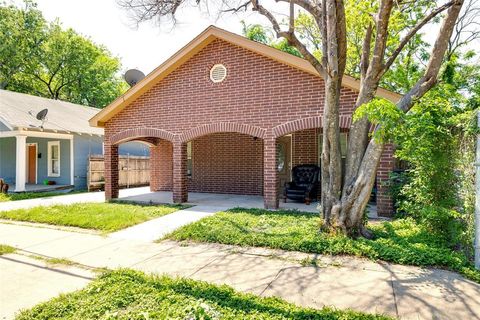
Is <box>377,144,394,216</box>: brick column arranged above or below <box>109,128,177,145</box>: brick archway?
below

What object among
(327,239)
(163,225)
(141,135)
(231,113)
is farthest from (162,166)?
(327,239)

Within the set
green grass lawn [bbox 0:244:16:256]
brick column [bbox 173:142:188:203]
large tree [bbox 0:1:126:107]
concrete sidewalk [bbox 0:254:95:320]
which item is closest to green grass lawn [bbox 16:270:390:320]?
concrete sidewalk [bbox 0:254:95:320]

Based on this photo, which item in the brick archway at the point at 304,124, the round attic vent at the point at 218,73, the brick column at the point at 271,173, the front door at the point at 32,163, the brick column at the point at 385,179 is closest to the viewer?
the brick column at the point at 385,179

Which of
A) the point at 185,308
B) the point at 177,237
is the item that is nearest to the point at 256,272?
the point at 185,308

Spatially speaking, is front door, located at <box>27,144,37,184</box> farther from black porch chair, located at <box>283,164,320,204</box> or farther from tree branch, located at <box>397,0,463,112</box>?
tree branch, located at <box>397,0,463,112</box>

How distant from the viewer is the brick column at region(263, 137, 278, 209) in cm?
876

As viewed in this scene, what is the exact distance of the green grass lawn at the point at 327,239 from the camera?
4.59 m

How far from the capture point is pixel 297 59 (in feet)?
27.0

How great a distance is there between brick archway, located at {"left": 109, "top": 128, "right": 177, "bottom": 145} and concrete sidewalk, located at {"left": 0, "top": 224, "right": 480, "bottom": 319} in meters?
4.96

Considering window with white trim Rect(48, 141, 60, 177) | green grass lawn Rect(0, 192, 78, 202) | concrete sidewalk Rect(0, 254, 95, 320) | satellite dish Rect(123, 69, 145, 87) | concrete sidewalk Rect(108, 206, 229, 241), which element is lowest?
concrete sidewalk Rect(0, 254, 95, 320)

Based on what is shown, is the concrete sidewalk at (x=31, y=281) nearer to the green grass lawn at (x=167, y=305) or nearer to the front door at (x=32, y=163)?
the green grass lawn at (x=167, y=305)

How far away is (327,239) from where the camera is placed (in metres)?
5.40

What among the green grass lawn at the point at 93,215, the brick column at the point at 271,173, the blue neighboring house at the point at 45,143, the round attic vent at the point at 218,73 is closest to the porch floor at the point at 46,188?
the blue neighboring house at the point at 45,143

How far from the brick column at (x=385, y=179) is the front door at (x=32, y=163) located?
56.8ft
